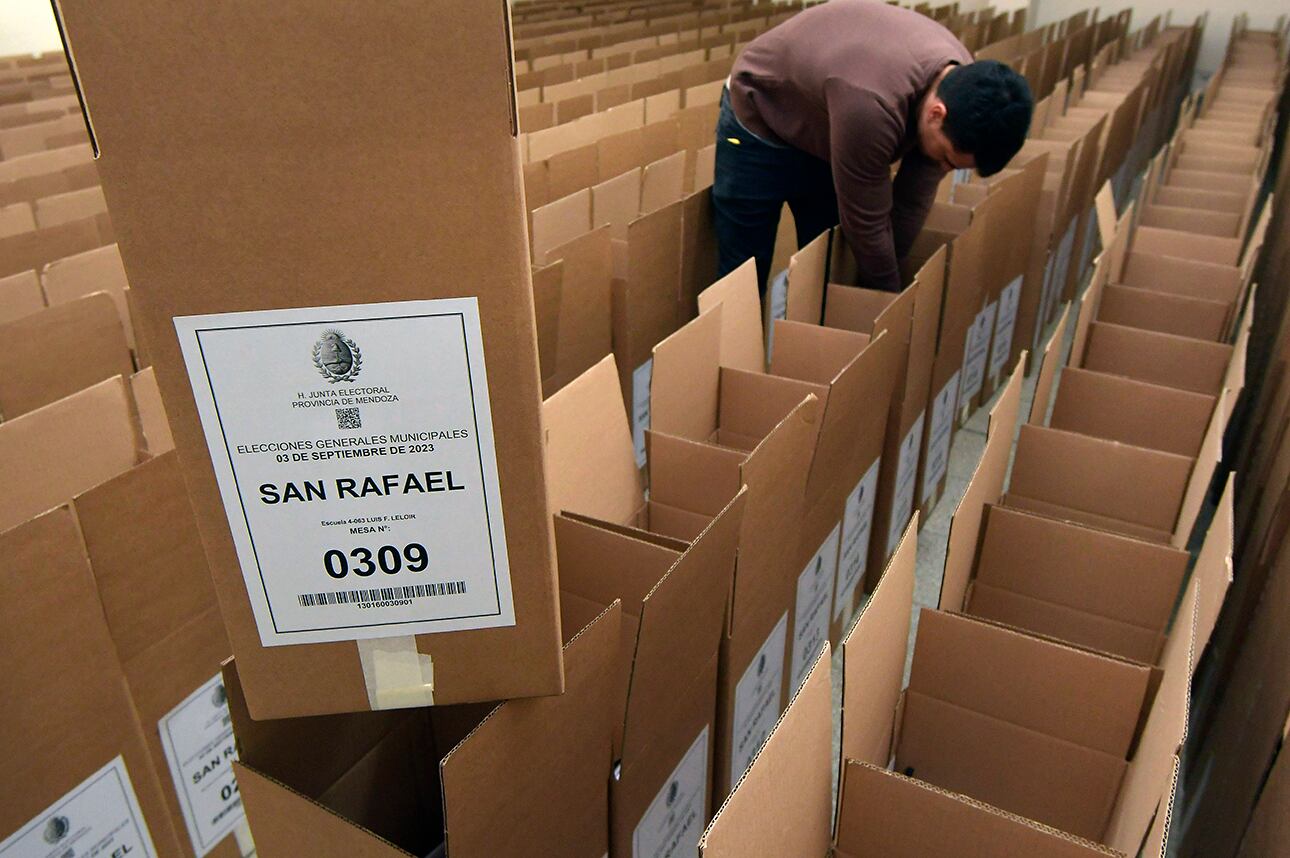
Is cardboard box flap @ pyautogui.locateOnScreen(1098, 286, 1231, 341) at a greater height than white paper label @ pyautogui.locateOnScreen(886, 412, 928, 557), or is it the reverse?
cardboard box flap @ pyautogui.locateOnScreen(1098, 286, 1231, 341)

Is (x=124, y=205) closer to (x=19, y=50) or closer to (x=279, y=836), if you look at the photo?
(x=279, y=836)

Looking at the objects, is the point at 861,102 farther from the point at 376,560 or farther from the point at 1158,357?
the point at 376,560

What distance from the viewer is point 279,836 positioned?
2.15ft

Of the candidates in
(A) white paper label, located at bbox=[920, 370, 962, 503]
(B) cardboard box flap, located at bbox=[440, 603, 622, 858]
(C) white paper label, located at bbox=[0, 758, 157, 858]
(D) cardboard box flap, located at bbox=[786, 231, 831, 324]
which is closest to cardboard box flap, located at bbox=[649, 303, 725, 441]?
(D) cardboard box flap, located at bbox=[786, 231, 831, 324]

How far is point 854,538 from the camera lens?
147 cm

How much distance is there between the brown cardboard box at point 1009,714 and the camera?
805 millimetres

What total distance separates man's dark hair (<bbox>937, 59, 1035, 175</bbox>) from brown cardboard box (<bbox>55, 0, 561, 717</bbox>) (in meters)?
1.20

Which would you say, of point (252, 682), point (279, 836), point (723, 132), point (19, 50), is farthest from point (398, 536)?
point (19, 50)

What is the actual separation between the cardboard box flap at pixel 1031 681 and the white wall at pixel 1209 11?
6.59 metres

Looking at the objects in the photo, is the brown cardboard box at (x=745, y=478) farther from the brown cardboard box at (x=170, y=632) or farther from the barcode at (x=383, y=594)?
the brown cardboard box at (x=170, y=632)

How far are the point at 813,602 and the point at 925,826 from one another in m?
0.61

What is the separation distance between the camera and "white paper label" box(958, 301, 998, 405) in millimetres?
1936

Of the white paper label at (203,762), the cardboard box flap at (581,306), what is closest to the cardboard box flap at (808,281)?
the cardboard box flap at (581,306)

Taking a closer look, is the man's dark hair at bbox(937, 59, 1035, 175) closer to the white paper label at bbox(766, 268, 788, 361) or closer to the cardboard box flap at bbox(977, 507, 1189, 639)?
the white paper label at bbox(766, 268, 788, 361)
